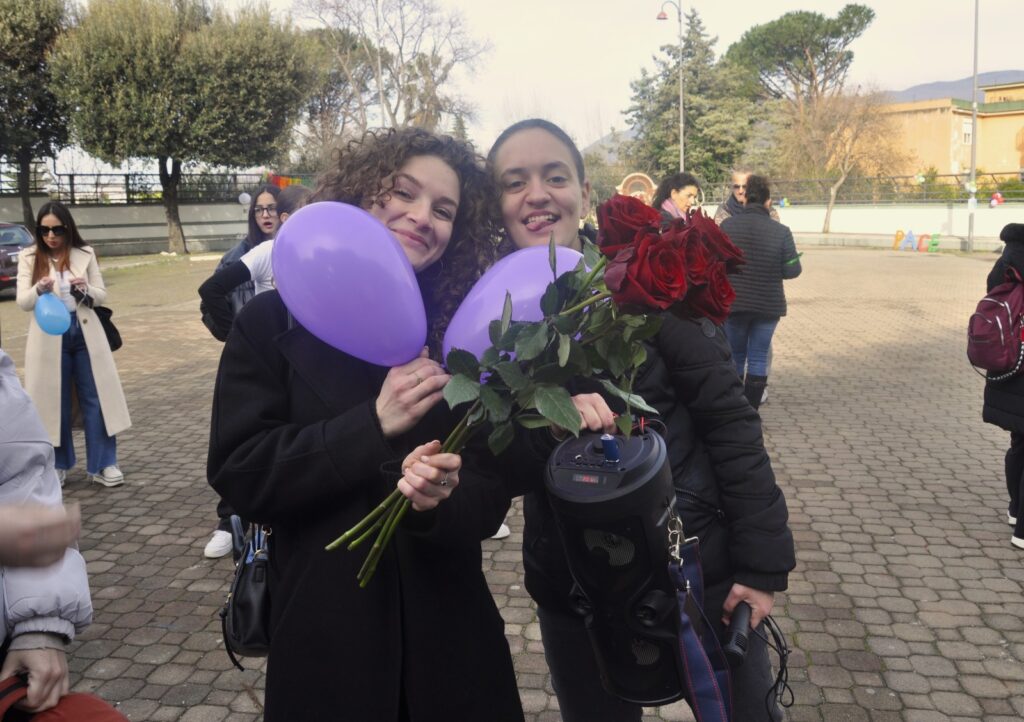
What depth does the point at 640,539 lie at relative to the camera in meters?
1.67

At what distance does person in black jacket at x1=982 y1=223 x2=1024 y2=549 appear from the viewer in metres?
4.60

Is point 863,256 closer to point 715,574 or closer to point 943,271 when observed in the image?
point 943,271

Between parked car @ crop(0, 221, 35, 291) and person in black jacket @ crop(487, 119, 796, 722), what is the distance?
17495 millimetres

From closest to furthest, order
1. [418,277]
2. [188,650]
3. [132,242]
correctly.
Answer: [418,277] → [188,650] → [132,242]

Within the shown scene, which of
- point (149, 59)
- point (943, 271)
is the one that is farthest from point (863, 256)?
point (149, 59)

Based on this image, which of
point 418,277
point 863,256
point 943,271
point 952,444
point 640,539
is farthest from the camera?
point 863,256

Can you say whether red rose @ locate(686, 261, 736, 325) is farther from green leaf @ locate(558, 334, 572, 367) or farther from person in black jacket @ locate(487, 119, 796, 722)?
person in black jacket @ locate(487, 119, 796, 722)

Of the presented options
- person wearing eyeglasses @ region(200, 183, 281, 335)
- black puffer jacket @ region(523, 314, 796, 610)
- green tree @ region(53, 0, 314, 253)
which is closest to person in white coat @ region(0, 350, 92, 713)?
black puffer jacket @ region(523, 314, 796, 610)

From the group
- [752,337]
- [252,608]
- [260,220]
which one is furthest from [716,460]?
[752,337]

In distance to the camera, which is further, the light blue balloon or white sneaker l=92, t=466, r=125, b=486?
white sneaker l=92, t=466, r=125, b=486

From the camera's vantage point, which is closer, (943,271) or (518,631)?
(518,631)

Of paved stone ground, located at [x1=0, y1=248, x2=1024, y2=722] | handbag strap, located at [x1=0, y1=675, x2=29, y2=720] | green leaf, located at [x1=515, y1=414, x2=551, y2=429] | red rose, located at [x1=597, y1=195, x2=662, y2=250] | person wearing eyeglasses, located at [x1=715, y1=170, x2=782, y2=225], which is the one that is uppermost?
person wearing eyeglasses, located at [x1=715, y1=170, x2=782, y2=225]

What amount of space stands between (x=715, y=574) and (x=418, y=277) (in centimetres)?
101

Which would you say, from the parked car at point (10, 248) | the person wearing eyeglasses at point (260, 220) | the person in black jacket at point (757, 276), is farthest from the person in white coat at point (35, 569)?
the parked car at point (10, 248)
